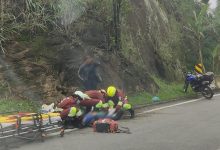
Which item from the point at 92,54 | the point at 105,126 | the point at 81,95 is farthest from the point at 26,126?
the point at 92,54

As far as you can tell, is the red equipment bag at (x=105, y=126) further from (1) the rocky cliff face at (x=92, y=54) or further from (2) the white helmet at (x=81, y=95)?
(1) the rocky cliff face at (x=92, y=54)

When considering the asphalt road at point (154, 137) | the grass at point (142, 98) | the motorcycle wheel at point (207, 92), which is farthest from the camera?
the motorcycle wheel at point (207, 92)

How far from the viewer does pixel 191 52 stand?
36781mm

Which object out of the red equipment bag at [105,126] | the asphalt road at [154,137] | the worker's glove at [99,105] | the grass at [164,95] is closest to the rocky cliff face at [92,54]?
the grass at [164,95]

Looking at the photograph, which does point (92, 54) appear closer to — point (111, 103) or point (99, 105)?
point (111, 103)

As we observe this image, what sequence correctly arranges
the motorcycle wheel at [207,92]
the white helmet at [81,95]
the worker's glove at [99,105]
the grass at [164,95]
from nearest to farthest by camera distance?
the white helmet at [81,95] < the worker's glove at [99,105] < the grass at [164,95] < the motorcycle wheel at [207,92]

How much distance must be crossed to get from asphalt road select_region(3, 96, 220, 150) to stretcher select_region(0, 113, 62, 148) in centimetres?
25

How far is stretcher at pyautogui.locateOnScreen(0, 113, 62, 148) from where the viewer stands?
36.0 feet

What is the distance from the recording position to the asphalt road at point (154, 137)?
418 inches

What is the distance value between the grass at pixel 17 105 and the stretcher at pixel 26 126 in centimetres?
304

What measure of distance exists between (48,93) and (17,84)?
3.51ft

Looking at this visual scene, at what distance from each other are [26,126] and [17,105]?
4.10 metres

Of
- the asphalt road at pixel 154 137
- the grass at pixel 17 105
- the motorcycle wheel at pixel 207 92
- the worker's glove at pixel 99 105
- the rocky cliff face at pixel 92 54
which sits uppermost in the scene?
the rocky cliff face at pixel 92 54

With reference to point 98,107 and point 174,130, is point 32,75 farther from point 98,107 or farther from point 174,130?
point 174,130
